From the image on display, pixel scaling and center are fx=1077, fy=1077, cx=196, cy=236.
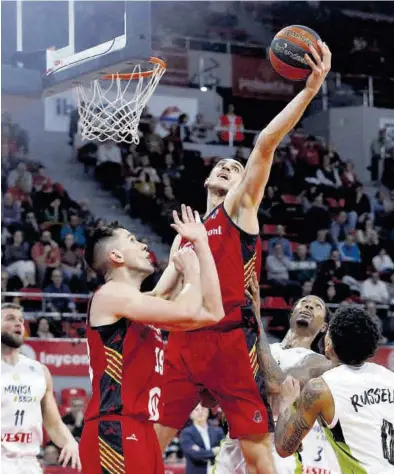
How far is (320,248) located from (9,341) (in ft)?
29.4

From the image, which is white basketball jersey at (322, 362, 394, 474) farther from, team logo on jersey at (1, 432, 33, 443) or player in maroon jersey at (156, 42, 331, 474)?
team logo on jersey at (1, 432, 33, 443)

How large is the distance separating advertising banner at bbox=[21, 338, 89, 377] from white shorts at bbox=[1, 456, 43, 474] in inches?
150

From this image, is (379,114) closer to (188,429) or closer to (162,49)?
(162,49)

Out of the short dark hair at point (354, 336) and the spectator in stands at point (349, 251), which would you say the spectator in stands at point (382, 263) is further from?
the short dark hair at point (354, 336)

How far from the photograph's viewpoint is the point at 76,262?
46.1 ft

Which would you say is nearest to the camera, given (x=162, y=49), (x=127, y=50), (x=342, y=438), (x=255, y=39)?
(x=342, y=438)

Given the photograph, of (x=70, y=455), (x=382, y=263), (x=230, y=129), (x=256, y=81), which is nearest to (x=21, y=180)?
(x=230, y=129)

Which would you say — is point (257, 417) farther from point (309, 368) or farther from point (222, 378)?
point (309, 368)

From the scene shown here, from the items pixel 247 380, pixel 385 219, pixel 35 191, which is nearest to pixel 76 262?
pixel 35 191

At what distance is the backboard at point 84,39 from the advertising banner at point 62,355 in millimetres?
4282

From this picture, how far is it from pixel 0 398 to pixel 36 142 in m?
10.3

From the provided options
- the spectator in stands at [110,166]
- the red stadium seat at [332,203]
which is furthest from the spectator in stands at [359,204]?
the spectator in stands at [110,166]

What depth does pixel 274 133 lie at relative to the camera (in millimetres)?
5770

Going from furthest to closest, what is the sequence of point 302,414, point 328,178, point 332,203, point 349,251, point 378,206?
point 328,178 < point 378,206 < point 332,203 < point 349,251 < point 302,414
